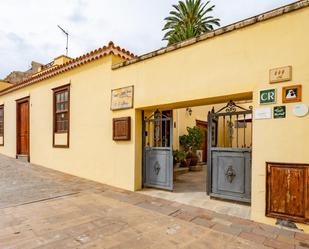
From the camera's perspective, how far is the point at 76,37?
530 inches

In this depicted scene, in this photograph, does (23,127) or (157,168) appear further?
(23,127)

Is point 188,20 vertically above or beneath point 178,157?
above

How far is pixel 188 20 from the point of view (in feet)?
47.6

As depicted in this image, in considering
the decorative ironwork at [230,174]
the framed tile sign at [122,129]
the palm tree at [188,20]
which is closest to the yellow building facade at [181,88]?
the framed tile sign at [122,129]

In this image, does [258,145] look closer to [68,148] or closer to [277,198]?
[277,198]

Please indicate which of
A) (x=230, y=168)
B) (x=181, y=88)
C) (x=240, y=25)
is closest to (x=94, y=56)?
(x=181, y=88)

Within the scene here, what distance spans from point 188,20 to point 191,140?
916cm

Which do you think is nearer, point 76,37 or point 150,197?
point 150,197

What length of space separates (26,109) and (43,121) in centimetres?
192

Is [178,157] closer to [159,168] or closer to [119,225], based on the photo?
[159,168]

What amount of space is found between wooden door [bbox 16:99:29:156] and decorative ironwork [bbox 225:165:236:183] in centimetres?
866

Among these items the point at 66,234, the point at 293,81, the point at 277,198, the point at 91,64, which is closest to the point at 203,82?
the point at 293,81

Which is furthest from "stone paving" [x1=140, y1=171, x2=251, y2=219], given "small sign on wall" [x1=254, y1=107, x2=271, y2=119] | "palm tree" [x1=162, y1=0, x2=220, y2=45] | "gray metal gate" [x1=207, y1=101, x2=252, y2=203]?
"palm tree" [x1=162, y1=0, x2=220, y2=45]

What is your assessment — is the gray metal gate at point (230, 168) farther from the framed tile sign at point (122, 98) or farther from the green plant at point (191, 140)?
the green plant at point (191, 140)
